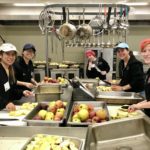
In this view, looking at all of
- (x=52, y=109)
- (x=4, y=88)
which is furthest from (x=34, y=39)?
Answer: (x=52, y=109)

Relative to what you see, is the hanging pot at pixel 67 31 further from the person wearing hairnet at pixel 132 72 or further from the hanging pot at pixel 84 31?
the person wearing hairnet at pixel 132 72

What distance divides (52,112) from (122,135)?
705 millimetres

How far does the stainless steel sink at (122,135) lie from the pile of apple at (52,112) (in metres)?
0.45

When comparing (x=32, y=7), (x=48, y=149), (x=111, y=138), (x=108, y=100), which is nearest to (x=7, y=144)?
(x=48, y=149)

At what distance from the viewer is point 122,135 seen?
5.89 ft

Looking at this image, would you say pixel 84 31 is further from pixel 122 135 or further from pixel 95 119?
pixel 122 135

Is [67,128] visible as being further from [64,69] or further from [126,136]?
[64,69]

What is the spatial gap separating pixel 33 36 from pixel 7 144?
19.5ft

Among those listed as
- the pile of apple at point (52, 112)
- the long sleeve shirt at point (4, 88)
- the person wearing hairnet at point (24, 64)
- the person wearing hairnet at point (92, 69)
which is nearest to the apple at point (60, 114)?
the pile of apple at point (52, 112)

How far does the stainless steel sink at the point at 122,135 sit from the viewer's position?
172 centimetres

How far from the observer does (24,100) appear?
298 centimetres

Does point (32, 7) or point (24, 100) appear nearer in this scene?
point (24, 100)

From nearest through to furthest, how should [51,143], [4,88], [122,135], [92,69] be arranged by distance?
[51,143], [122,135], [4,88], [92,69]

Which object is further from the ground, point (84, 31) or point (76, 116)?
point (84, 31)
